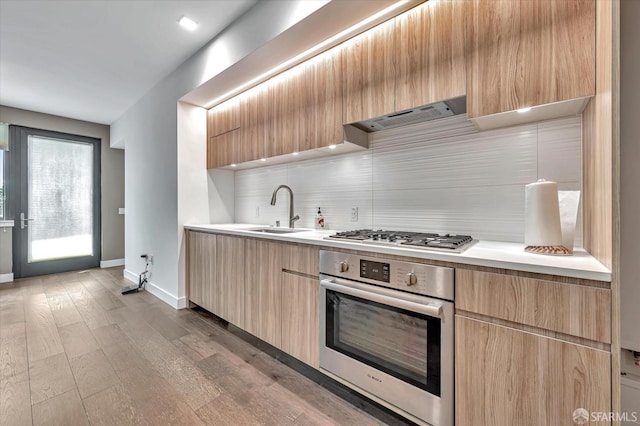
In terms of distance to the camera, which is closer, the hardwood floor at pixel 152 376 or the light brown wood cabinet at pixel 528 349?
the light brown wood cabinet at pixel 528 349

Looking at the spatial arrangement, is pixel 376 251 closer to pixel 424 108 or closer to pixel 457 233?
pixel 457 233

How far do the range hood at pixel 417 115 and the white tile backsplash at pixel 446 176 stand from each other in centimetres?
8

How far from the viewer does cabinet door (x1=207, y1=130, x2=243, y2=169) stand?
282cm

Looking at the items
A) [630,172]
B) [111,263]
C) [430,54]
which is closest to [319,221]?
[430,54]

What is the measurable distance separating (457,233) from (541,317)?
0.82m

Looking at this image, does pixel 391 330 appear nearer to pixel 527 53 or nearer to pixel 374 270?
pixel 374 270

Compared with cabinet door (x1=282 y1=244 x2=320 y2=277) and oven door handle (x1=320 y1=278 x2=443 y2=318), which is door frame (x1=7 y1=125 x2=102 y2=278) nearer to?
cabinet door (x1=282 y1=244 x2=320 y2=277)

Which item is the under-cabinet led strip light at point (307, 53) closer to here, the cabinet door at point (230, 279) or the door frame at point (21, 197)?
the cabinet door at point (230, 279)

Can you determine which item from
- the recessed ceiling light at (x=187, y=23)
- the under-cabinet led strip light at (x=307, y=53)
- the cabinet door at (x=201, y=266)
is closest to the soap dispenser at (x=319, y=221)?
the cabinet door at (x=201, y=266)

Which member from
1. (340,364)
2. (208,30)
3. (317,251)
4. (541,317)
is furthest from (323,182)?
(541,317)

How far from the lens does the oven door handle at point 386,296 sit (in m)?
1.22

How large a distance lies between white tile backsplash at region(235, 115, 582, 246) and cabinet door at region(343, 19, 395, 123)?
1.14ft

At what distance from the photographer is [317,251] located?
172cm

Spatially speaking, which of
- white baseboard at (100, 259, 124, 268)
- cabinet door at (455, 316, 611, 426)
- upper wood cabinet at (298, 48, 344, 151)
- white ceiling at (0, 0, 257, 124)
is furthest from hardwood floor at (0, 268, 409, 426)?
white ceiling at (0, 0, 257, 124)
